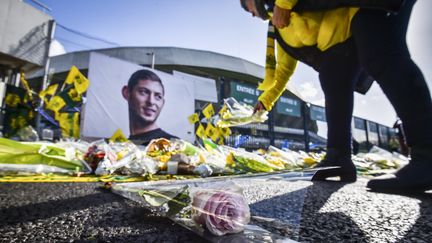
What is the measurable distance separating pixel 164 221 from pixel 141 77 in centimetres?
369

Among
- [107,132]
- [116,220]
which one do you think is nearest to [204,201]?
[116,220]

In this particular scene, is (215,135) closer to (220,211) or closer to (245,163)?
(245,163)

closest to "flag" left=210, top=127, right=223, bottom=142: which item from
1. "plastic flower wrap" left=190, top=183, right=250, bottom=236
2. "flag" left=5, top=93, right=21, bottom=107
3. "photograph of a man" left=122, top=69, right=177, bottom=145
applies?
"photograph of a man" left=122, top=69, right=177, bottom=145

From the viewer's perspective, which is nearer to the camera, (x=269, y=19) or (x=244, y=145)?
(x=269, y=19)

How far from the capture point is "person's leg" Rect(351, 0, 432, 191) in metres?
0.47

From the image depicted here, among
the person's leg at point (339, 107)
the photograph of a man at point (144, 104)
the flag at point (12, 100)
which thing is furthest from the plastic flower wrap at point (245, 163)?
the flag at point (12, 100)

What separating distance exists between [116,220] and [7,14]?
4.28 meters

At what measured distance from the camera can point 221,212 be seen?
8.2 inches

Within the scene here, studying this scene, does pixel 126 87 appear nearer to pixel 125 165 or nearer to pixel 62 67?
pixel 125 165

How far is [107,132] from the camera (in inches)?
120

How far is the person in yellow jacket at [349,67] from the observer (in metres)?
0.47

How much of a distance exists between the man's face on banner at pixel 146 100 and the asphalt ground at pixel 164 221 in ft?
10.6

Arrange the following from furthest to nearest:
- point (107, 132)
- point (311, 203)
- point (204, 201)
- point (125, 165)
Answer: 1. point (107, 132)
2. point (125, 165)
3. point (311, 203)
4. point (204, 201)

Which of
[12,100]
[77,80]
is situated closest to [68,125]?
[77,80]
